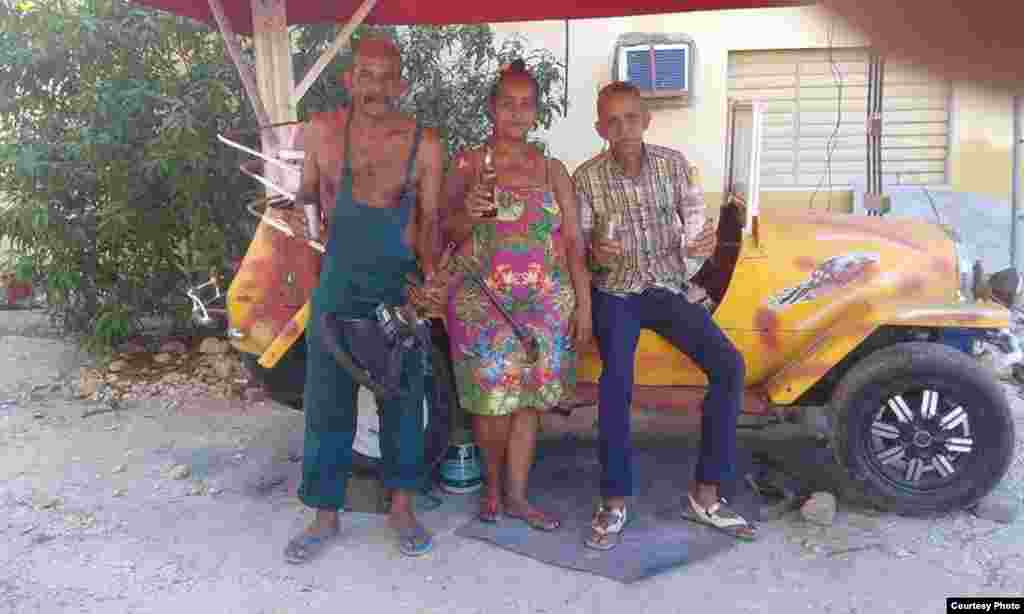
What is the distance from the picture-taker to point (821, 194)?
7660 mm

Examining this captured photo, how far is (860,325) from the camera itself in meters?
3.71

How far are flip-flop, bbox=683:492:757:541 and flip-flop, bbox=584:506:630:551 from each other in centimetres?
31

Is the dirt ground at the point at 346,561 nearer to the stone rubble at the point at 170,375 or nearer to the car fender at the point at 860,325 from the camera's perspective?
the car fender at the point at 860,325

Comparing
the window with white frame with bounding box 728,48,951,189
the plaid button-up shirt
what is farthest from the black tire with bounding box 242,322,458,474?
the window with white frame with bounding box 728,48,951,189

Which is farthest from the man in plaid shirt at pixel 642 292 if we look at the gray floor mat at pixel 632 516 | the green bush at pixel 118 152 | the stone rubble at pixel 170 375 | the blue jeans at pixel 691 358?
the green bush at pixel 118 152

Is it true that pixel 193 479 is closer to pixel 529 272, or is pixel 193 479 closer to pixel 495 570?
pixel 495 570

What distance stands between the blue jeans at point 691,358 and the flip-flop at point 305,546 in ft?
3.76

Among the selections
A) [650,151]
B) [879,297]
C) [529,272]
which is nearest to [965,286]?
[879,297]

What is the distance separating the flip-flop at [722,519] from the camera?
12.0 ft

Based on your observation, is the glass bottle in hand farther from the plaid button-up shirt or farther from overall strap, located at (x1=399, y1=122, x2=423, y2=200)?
the plaid button-up shirt

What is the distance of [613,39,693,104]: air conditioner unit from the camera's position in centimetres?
729

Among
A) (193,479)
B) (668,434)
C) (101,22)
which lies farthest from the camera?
(101,22)

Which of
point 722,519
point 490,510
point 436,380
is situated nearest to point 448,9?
point 436,380

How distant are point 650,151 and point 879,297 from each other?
1.15 meters
